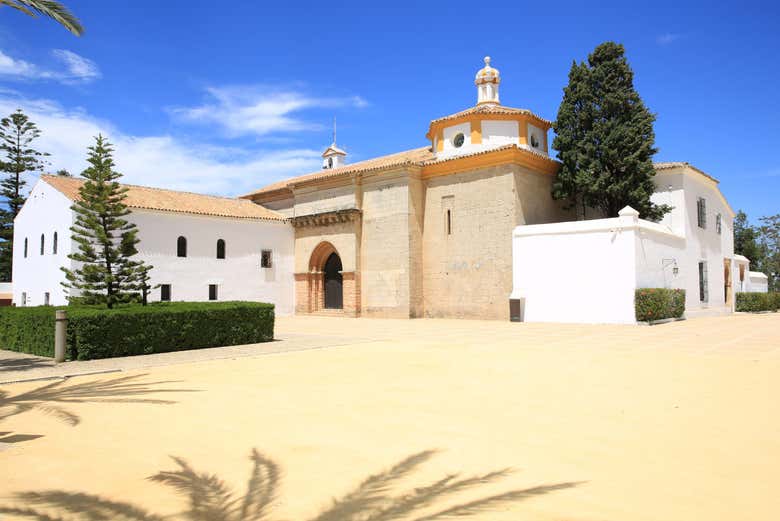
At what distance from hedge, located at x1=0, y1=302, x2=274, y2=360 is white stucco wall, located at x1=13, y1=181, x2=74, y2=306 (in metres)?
11.4

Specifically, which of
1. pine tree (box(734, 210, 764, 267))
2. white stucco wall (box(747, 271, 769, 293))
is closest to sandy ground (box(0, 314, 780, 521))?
white stucco wall (box(747, 271, 769, 293))

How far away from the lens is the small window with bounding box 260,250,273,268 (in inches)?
1146

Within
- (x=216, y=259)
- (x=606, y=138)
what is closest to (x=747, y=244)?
(x=606, y=138)

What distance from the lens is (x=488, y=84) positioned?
89.4ft

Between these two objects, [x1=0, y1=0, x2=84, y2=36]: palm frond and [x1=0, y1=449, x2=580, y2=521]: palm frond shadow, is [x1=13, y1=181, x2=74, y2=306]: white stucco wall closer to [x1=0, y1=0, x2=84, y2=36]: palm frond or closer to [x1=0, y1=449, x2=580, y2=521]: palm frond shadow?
[x1=0, y1=0, x2=84, y2=36]: palm frond

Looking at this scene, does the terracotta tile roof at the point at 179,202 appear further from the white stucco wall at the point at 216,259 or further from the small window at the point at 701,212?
the small window at the point at 701,212

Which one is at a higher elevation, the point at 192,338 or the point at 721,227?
the point at 721,227

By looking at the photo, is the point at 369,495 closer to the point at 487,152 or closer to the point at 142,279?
the point at 142,279

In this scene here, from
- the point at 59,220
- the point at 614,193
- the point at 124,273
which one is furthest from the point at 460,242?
the point at 59,220

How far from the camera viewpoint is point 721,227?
28.5 meters

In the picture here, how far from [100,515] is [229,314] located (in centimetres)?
980

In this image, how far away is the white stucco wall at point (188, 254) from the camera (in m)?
24.2

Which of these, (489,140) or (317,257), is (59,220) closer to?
(317,257)

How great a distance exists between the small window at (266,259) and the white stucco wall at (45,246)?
928cm
